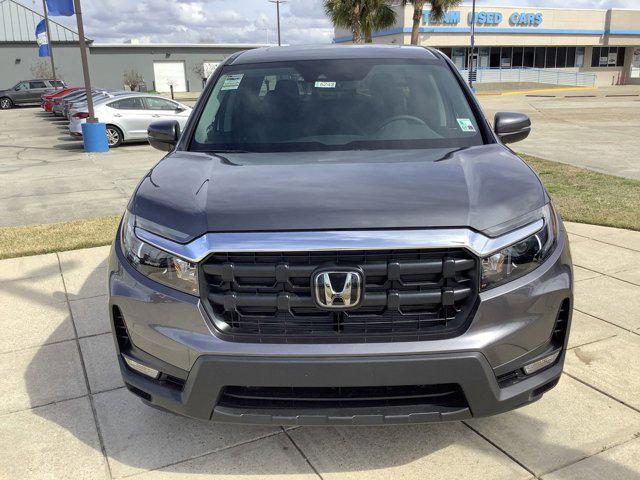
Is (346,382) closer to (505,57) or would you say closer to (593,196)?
(593,196)

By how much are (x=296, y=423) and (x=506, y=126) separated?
95.8 inches

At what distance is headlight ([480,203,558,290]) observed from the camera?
235 cm

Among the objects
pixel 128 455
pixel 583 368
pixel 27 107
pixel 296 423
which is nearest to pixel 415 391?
pixel 296 423

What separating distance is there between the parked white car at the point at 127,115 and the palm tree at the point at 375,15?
2326 cm

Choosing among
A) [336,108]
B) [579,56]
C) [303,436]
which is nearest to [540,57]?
[579,56]

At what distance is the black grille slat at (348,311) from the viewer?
2.29 metres

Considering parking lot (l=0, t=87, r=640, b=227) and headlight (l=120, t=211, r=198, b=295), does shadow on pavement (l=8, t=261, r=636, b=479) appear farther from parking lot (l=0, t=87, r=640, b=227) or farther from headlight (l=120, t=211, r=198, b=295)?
parking lot (l=0, t=87, r=640, b=227)

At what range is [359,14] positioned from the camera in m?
36.9

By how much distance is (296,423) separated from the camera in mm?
2336

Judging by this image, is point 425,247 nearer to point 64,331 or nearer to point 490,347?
point 490,347

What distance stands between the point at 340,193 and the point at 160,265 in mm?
792

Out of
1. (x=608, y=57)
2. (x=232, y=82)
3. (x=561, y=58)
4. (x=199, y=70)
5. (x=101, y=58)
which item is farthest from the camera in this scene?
(x=199, y=70)

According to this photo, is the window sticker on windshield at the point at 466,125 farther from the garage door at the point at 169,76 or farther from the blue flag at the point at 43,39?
the garage door at the point at 169,76

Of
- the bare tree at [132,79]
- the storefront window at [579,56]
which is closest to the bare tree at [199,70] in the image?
the bare tree at [132,79]
